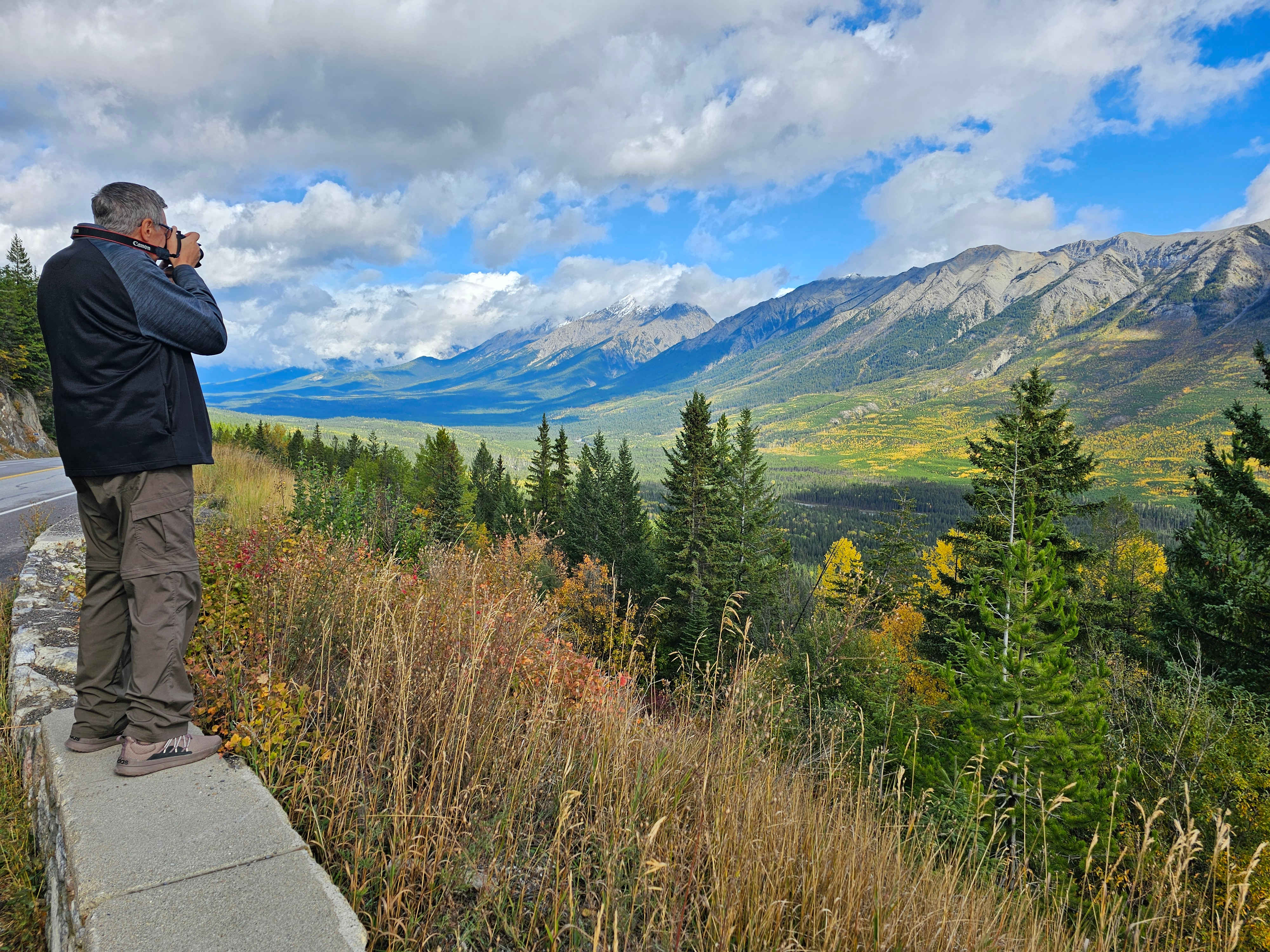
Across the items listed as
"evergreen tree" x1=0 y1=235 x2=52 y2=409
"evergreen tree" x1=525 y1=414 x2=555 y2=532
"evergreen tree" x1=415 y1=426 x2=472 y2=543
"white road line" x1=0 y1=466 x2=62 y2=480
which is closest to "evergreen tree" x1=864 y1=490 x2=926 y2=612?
"evergreen tree" x1=525 y1=414 x2=555 y2=532

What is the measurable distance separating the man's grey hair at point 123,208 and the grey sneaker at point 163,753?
2280 millimetres

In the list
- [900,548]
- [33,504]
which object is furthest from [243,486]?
[900,548]

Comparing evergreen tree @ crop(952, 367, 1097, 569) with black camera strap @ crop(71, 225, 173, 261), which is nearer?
black camera strap @ crop(71, 225, 173, 261)

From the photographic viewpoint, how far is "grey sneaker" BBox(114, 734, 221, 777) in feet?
7.98

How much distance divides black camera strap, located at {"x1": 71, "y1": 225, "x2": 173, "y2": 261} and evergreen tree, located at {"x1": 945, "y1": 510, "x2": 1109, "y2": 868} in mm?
10923

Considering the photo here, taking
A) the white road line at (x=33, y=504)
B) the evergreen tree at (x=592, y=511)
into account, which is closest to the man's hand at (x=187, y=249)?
the white road line at (x=33, y=504)

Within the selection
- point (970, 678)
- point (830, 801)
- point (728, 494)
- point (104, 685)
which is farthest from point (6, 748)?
point (728, 494)

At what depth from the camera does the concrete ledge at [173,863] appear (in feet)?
5.36

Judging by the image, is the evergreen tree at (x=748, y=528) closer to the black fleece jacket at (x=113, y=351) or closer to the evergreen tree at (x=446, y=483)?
the evergreen tree at (x=446, y=483)

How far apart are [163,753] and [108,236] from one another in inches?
90.4

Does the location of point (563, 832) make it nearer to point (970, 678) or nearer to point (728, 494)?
point (970, 678)

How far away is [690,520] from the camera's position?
31.9m

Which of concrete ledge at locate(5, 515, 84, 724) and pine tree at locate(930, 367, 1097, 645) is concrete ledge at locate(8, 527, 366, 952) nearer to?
concrete ledge at locate(5, 515, 84, 724)

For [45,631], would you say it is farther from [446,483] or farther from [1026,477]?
[446,483]
